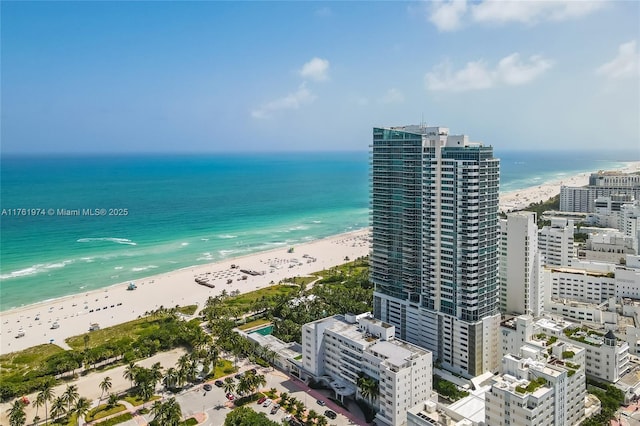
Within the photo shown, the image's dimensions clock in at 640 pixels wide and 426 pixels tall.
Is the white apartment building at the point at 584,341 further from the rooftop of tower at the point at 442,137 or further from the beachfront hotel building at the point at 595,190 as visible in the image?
the beachfront hotel building at the point at 595,190

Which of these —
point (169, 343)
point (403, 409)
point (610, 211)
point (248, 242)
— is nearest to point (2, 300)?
point (169, 343)

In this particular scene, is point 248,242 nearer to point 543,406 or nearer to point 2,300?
point 2,300

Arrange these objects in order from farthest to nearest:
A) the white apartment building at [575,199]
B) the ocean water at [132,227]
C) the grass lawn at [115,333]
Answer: the white apartment building at [575,199] → the ocean water at [132,227] → the grass lawn at [115,333]

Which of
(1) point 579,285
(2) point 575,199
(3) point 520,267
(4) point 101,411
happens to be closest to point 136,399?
(4) point 101,411

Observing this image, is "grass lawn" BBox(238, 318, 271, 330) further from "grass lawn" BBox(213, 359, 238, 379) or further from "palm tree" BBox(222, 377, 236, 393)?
"palm tree" BBox(222, 377, 236, 393)

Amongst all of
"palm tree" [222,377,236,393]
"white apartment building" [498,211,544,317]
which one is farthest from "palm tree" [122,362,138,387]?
"white apartment building" [498,211,544,317]

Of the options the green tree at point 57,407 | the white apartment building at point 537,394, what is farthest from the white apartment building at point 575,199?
the green tree at point 57,407

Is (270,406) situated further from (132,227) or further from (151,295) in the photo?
(132,227)
